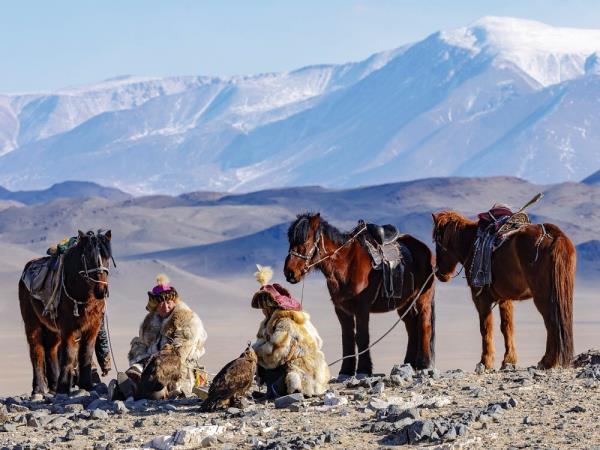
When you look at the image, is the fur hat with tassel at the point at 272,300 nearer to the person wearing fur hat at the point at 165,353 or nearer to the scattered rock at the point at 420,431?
the person wearing fur hat at the point at 165,353

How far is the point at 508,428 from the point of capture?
953 cm

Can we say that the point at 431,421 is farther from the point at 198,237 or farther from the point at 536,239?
the point at 198,237

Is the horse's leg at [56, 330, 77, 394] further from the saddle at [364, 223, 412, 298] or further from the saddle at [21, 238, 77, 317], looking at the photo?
the saddle at [364, 223, 412, 298]

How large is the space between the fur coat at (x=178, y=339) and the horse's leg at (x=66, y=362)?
2.88 feet

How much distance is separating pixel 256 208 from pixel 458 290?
4269 centimetres

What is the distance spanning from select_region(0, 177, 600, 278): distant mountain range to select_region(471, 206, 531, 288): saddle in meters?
55.6

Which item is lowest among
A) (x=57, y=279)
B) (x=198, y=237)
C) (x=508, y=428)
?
(x=508, y=428)

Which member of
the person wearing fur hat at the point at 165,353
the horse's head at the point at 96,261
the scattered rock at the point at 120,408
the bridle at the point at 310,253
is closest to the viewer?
the scattered rock at the point at 120,408

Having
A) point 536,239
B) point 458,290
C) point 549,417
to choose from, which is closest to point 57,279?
point 536,239

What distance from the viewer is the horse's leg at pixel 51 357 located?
46.1 feet

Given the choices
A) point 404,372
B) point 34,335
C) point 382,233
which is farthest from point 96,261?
point 404,372

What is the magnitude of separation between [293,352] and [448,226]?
3.50 m

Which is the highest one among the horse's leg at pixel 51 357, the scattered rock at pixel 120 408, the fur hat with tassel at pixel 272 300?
the fur hat with tassel at pixel 272 300

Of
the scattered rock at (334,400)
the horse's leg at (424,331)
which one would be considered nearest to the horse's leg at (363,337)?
the horse's leg at (424,331)
